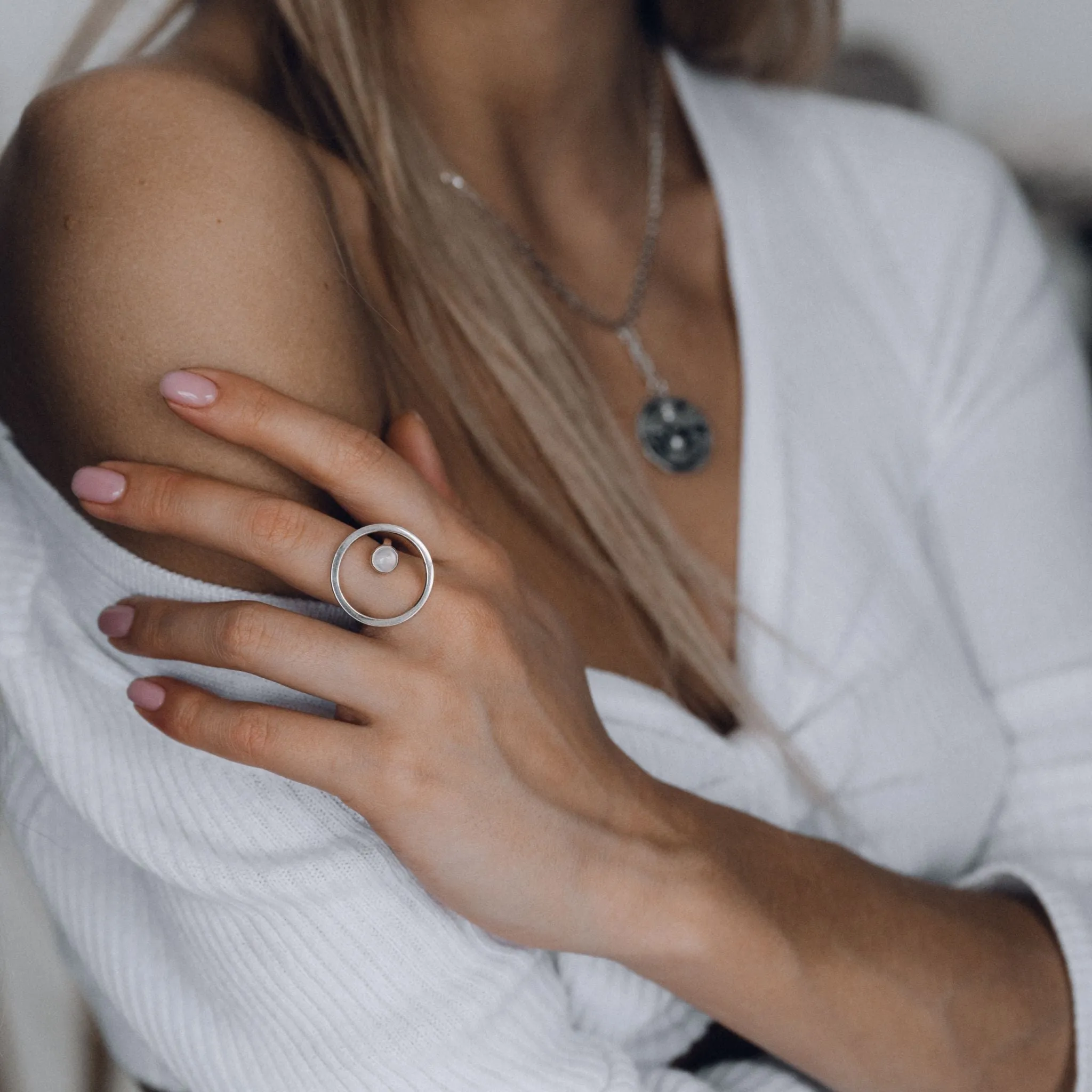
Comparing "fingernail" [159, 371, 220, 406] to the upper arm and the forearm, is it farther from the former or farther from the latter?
the forearm

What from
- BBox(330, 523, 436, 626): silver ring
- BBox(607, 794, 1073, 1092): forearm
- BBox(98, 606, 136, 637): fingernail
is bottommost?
BBox(607, 794, 1073, 1092): forearm

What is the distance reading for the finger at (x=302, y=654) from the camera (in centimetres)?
52

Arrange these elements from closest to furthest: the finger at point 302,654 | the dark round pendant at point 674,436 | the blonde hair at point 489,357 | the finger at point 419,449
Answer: the finger at point 302,654, the finger at point 419,449, the blonde hair at point 489,357, the dark round pendant at point 674,436

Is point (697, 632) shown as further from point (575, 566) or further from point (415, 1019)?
point (415, 1019)

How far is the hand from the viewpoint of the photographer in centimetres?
52

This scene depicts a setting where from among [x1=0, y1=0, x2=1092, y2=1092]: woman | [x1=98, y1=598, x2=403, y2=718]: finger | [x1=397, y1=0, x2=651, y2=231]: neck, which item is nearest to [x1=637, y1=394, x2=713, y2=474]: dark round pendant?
[x1=0, y1=0, x2=1092, y2=1092]: woman

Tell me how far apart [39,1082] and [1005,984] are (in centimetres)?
62

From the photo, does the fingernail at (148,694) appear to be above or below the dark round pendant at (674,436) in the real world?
above

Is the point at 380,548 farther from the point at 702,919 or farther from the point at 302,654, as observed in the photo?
the point at 702,919

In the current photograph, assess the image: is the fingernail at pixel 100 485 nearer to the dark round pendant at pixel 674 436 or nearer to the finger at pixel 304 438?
the finger at pixel 304 438

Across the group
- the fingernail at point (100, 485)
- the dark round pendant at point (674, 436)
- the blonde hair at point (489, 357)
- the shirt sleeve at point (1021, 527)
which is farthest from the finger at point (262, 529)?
the shirt sleeve at point (1021, 527)

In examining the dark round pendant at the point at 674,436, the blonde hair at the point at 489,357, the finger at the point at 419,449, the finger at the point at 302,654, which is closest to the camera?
the finger at the point at 302,654

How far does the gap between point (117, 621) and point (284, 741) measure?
0.13 m

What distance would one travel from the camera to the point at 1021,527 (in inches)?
38.5
